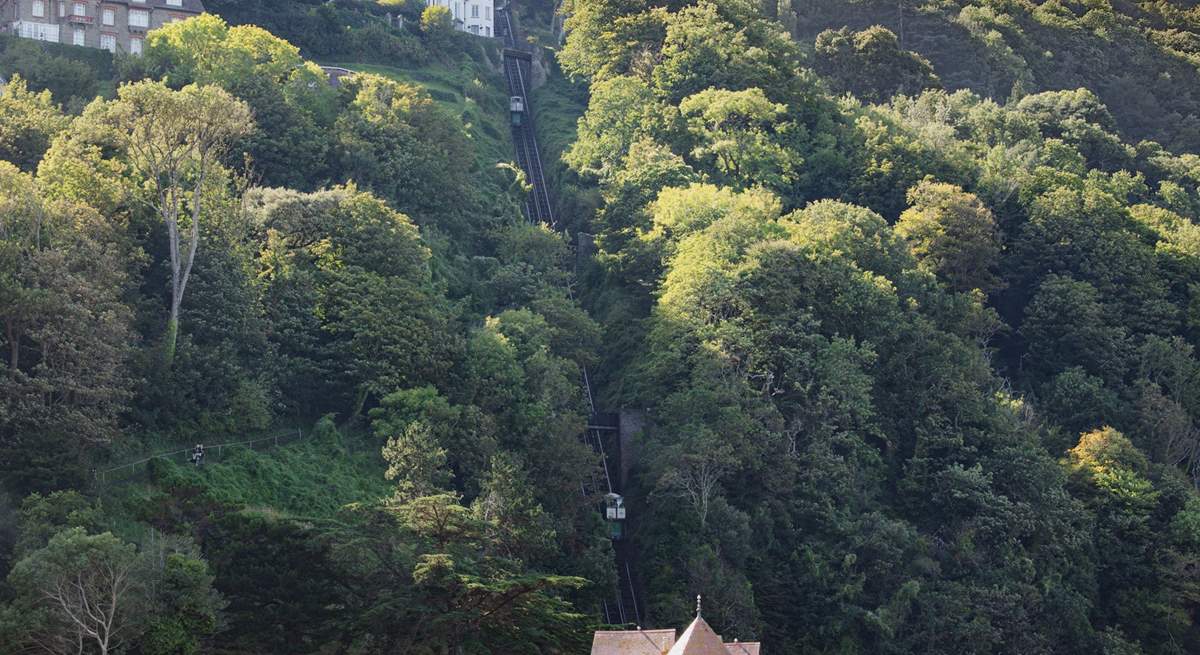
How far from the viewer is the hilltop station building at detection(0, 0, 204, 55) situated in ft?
316

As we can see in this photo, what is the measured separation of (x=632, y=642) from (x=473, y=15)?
75145 mm

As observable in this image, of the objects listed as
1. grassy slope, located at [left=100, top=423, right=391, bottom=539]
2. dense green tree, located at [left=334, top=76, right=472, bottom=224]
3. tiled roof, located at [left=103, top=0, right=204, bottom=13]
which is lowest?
grassy slope, located at [left=100, top=423, right=391, bottom=539]

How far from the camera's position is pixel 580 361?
8212 cm

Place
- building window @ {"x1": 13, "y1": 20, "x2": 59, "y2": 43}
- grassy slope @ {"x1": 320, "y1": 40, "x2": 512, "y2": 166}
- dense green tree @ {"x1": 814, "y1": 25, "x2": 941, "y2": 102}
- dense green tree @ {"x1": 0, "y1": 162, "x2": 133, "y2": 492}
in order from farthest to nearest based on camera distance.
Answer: dense green tree @ {"x1": 814, "y1": 25, "x2": 941, "y2": 102}, grassy slope @ {"x1": 320, "y1": 40, "x2": 512, "y2": 166}, building window @ {"x1": 13, "y1": 20, "x2": 59, "y2": 43}, dense green tree @ {"x1": 0, "y1": 162, "x2": 133, "y2": 492}

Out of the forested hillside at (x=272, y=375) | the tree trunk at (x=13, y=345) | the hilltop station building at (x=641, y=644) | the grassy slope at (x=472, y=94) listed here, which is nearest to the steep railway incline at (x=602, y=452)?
the grassy slope at (x=472, y=94)

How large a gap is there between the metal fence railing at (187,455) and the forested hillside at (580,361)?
175mm

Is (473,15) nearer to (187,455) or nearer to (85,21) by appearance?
(85,21)

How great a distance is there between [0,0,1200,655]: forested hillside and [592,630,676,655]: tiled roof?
1.24 meters

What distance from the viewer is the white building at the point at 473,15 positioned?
128125mm

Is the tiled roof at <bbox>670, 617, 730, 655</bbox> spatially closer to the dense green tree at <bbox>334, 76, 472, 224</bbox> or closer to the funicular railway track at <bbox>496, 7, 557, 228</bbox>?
the dense green tree at <bbox>334, 76, 472, 224</bbox>

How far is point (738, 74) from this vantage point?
10312 cm

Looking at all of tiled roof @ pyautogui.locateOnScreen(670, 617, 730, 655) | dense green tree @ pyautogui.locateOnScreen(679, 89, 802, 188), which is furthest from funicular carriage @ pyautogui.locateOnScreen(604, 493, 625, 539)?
dense green tree @ pyautogui.locateOnScreen(679, 89, 802, 188)

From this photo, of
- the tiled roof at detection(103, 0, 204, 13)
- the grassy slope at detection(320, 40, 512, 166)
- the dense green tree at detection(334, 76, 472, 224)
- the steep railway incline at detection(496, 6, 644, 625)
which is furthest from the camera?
the grassy slope at detection(320, 40, 512, 166)

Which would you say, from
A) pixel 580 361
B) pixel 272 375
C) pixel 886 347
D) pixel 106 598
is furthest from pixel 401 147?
pixel 106 598
